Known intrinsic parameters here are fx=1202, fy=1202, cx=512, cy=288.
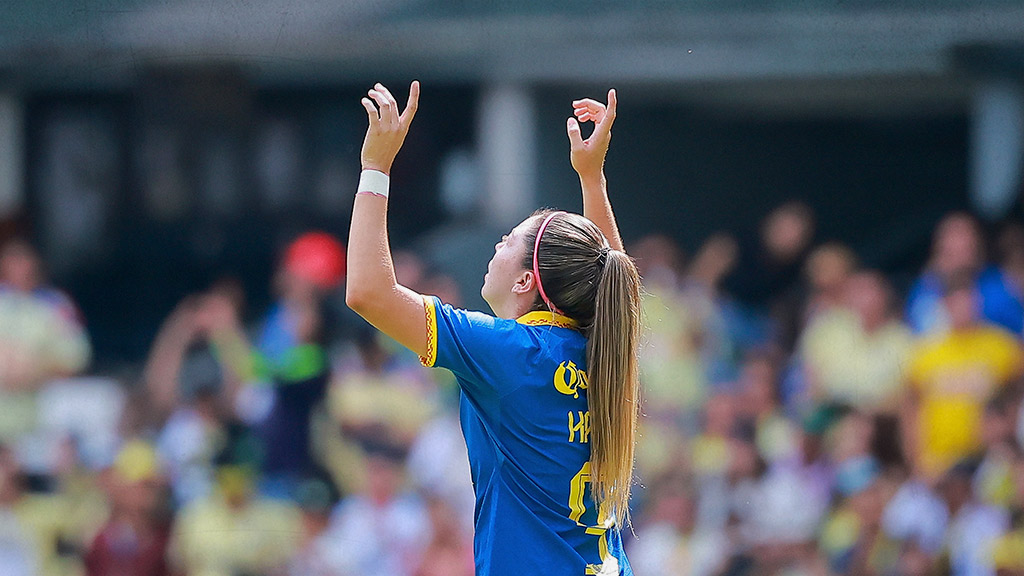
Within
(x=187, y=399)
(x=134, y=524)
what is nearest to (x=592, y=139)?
(x=187, y=399)

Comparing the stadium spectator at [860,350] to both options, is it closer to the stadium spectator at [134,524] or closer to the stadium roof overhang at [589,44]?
the stadium roof overhang at [589,44]

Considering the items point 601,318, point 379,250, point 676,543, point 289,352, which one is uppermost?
point 379,250

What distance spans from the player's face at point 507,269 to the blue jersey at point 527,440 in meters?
0.06

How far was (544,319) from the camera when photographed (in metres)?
2.06

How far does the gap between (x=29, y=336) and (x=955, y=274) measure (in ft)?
13.7

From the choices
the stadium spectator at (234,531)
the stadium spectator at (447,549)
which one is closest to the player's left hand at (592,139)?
the stadium spectator at (447,549)

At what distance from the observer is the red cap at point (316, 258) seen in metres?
5.57

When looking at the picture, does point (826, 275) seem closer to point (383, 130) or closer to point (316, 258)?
point (316, 258)

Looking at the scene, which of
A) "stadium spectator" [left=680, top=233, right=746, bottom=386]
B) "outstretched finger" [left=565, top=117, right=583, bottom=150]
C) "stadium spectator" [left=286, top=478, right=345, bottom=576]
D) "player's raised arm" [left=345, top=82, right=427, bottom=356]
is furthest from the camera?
"stadium spectator" [left=680, top=233, right=746, bottom=386]

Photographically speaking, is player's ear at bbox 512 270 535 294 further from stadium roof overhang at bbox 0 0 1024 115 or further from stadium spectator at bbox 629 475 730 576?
stadium roof overhang at bbox 0 0 1024 115

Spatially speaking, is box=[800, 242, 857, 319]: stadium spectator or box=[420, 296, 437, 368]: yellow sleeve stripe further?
box=[800, 242, 857, 319]: stadium spectator

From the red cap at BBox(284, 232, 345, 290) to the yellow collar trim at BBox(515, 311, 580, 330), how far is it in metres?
3.59

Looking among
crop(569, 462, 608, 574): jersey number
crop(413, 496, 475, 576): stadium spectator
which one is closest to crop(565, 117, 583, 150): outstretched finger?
crop(569, 462, 608, 574): jersey number

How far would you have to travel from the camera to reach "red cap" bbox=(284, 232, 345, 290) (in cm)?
557
